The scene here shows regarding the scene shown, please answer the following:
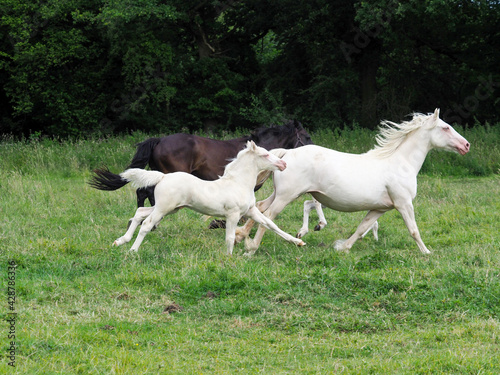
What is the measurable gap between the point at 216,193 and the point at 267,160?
0.73m

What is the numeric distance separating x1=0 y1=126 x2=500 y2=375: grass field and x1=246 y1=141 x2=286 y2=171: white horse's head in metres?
1.06

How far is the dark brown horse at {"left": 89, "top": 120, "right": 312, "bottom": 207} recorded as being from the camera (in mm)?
9555

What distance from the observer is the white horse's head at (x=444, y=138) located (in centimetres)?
817

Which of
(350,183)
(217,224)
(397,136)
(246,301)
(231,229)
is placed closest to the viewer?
(246,301)

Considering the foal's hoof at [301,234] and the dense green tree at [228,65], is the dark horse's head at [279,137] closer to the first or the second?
the foal's hoof at [301,234]

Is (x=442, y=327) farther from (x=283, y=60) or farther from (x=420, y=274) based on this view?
(x=283, y=60)

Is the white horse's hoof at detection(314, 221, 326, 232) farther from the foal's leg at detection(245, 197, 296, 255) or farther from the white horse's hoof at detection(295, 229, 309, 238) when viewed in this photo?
the foal's leg at detection(245, 197, 296, 255)

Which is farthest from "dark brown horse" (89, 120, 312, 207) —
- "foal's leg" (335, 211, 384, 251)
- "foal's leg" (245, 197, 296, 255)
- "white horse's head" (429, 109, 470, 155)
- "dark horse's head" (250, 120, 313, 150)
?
"white horse's head" (429, 109, 470, 155)

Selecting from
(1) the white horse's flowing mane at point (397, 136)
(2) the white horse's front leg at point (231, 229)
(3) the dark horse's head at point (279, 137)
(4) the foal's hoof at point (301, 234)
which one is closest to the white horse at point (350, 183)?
(1) the white horse's flowing mane at point (397, 136)

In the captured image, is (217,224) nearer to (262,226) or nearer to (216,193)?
(262,226)

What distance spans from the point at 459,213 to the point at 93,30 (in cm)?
2237

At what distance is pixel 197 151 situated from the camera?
32.2 ft

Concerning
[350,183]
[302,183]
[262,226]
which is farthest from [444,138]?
[262,226]

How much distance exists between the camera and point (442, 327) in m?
5.22
